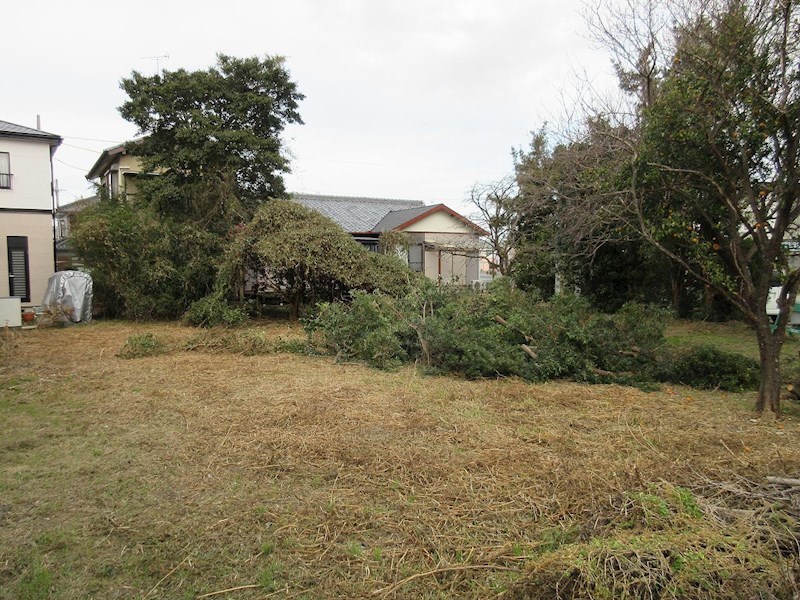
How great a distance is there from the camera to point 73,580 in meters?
2.32

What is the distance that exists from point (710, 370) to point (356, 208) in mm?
19529

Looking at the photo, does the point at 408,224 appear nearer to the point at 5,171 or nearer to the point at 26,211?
the point at 26,211

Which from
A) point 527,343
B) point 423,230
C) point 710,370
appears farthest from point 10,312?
point 423,230

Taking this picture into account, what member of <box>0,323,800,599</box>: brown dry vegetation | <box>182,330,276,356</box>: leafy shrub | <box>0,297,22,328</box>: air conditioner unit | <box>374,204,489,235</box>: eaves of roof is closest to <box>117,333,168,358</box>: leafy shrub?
<box>182,330,276,356</box>: leafy shrub

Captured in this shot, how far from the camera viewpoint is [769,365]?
17.0 ft

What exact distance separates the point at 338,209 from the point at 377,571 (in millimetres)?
22327

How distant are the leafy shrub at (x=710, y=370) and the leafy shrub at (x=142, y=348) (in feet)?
22.0

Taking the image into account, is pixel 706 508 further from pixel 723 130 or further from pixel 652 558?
pixel 723 130

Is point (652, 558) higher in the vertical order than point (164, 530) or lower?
higher

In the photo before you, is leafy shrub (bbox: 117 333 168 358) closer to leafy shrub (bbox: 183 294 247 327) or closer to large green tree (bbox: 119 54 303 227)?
leafy shrub (bbox: 183 294 247 327)

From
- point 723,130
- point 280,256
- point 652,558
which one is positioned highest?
point 723,130

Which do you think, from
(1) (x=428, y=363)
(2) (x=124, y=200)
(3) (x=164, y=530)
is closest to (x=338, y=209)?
(2) (x=124, y=200)

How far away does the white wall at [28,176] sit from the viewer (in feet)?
49.1

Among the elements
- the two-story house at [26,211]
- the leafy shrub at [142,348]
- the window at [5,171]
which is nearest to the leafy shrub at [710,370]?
the leafy shrub at [142,348]
